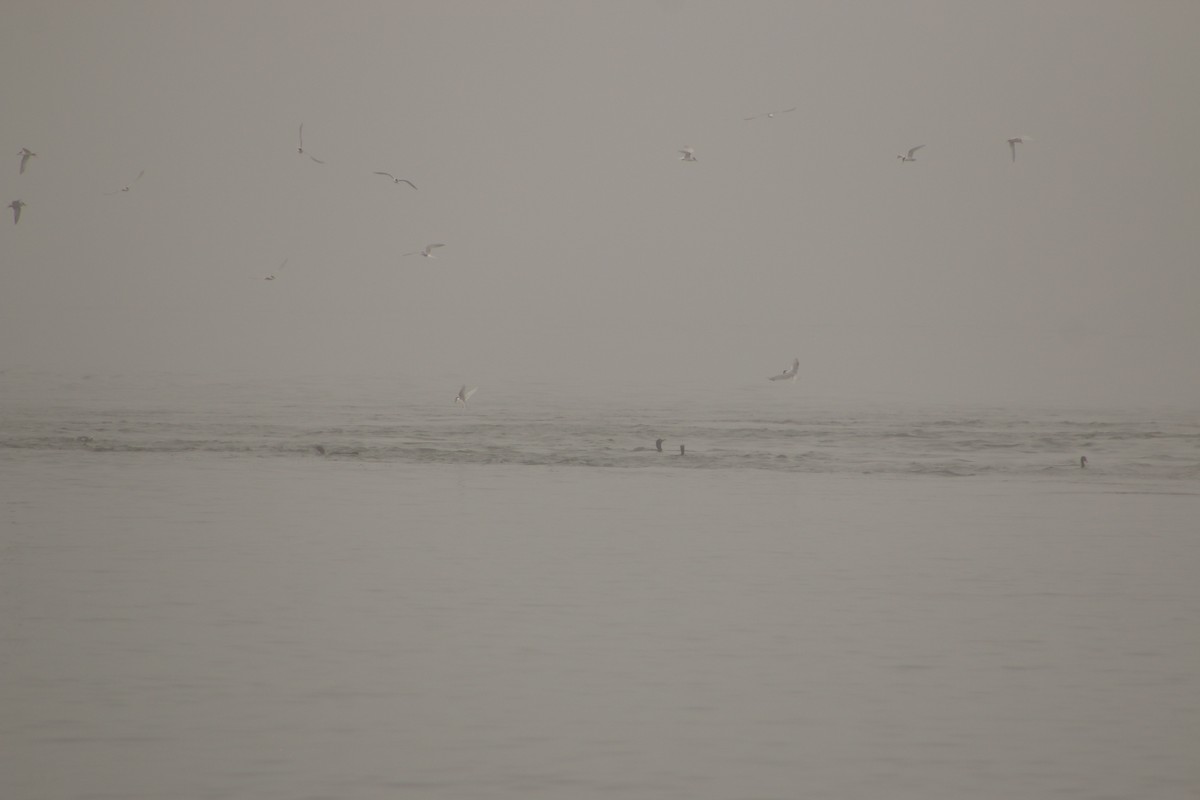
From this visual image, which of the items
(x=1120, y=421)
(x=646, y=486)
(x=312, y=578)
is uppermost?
(x=1120, y=421)

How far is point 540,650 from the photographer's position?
53.9 feet

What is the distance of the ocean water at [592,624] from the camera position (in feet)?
43.0

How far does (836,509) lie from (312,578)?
9838mm

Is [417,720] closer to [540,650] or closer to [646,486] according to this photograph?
[540,650]

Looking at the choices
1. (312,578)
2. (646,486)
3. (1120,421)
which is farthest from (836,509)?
(1120,421)

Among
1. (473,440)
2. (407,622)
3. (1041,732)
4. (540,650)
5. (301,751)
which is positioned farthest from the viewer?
(473,440)

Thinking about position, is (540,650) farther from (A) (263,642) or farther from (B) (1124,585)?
(B) (1124,585)

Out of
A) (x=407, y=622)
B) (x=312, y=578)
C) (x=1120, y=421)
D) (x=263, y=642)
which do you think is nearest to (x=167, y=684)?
(x=263, y=642)

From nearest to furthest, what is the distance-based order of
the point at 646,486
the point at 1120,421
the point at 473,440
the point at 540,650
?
the point at 540,650, the point at 646,486, the point at 473,440, the point at 1120,421

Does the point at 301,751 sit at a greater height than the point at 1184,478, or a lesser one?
lesser

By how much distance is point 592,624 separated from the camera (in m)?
17.6

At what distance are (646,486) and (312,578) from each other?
10244 millimetres

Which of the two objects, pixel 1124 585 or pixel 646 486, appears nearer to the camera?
pixel 1124 585

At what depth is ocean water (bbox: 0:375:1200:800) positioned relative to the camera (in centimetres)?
1311
